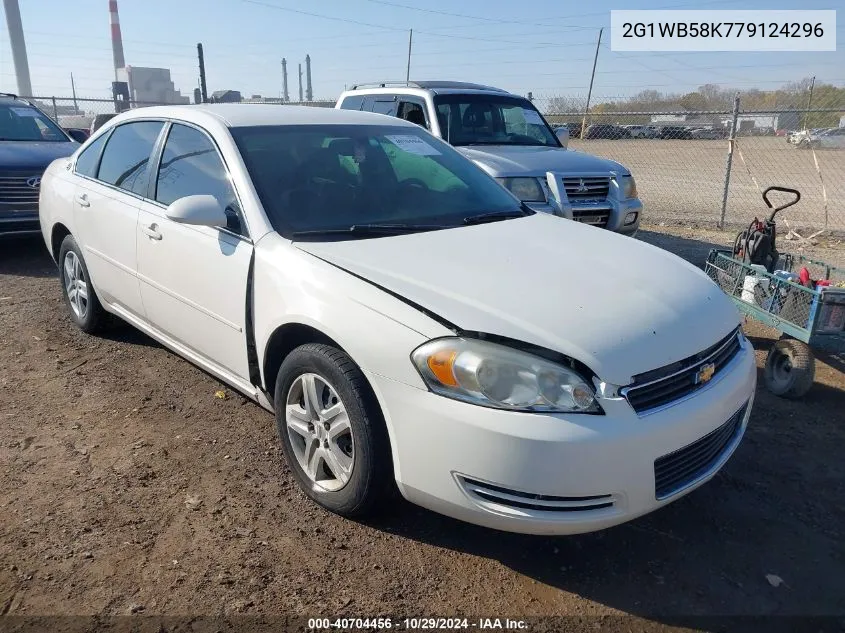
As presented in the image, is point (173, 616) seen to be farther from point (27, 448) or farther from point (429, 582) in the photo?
point (27, 448)

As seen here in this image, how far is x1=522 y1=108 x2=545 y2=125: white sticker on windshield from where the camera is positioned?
828 cm

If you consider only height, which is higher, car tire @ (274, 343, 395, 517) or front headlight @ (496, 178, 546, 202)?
front headlight @ (496, 178, 546, 202)

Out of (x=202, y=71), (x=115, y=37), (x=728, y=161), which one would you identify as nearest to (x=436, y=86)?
(x=728, y=161)

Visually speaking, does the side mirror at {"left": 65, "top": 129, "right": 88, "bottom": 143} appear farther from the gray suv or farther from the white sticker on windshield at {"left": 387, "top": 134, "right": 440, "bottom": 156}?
the white sticker on windshield at {"left": 387, "top": 134, "right": 440, "bottom": 156}

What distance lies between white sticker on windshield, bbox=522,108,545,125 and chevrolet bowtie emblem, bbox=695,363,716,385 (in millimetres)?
6159

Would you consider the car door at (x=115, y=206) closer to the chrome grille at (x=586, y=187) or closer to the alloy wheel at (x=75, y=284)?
the alloy wheel at (x=75, y=284)

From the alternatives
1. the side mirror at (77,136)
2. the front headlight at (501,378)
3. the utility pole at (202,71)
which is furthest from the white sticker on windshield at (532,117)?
the utility pole at (202,71)

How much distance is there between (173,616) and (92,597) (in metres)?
0.33

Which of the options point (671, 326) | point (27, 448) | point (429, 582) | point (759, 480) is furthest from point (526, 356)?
point (27, 448)

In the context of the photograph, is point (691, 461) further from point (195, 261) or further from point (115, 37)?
point (115, 37)

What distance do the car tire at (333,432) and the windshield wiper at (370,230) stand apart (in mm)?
563

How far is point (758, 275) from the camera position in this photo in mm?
4609

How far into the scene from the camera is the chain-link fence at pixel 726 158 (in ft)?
34.1

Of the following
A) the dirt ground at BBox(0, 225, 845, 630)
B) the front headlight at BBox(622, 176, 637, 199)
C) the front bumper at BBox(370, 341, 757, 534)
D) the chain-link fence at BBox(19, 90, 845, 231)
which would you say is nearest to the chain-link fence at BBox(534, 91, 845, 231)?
the chain-link fence at BBox(19, 90, 845, 231)
